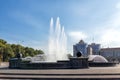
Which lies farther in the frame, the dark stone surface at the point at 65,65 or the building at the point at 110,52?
the building at the point at 110,52

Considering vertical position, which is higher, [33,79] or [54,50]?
[54,50]

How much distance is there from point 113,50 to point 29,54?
89.0 metres

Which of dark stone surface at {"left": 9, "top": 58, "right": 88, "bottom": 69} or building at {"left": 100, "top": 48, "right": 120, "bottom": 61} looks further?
building at {"left": 100, "top": 48, "right": 120, "bottom": 61}

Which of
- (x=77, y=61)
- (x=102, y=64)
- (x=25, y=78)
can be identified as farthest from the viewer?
(x=102, y=64)

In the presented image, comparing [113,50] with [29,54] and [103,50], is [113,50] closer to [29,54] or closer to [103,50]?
[103,50]

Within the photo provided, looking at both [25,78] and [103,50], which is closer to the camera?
[25,78]

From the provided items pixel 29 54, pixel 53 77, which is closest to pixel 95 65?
pixel 53 77

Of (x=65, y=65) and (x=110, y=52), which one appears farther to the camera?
(x=110, y=52)

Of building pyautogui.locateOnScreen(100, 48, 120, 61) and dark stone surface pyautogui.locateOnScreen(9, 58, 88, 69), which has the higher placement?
building pyautogui.locateOnScreen(100, 48, 120, 61)

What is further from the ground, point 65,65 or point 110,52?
point 110,52

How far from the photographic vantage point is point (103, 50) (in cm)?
19750

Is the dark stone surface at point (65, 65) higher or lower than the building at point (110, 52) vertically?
lower

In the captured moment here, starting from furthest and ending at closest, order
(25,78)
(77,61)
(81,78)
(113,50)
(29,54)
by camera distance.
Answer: (113,50)
(29,54)
(77,61)
(25,78)
(81,78)

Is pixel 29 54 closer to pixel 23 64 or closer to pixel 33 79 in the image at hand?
pixel 23 64
